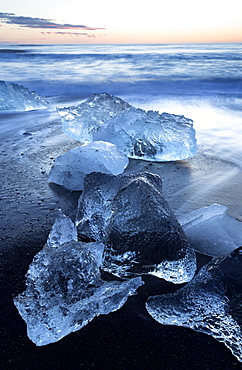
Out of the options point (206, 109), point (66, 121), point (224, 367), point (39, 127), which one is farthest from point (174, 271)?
point (206, 109)

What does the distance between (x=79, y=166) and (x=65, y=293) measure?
64.6 inches

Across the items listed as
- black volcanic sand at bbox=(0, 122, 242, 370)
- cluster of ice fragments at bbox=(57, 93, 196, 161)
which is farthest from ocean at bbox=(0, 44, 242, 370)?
cluster of ice fragments at bbox=(57, 93, 196, 161)

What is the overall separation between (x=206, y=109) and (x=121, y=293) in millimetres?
6145

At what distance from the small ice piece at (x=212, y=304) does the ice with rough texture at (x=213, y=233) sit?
41 cm

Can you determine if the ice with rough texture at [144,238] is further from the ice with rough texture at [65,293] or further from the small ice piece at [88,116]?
the small ice piece at [88,116]

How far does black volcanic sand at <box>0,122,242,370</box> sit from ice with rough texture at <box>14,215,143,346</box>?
0.05 metres

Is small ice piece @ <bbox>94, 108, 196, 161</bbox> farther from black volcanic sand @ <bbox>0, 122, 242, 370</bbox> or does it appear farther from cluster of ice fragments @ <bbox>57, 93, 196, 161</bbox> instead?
black volcanic sand @ <bbox>0, 122, 242, 370</bbox>

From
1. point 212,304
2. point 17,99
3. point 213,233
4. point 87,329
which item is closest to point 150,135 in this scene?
point 213,233

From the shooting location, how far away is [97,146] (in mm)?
3248

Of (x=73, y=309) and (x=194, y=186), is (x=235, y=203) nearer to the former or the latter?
(x=194, y=186)

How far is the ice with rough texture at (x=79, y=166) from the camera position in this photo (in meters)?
2.99

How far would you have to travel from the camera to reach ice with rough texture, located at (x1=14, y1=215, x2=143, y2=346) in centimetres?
142

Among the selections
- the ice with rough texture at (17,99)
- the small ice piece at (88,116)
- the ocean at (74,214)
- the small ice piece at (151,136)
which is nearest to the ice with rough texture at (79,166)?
the ocean at (74,214)

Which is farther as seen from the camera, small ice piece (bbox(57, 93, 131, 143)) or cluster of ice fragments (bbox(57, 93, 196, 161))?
small ice piece (bbox(57, 93, 131, 143))
